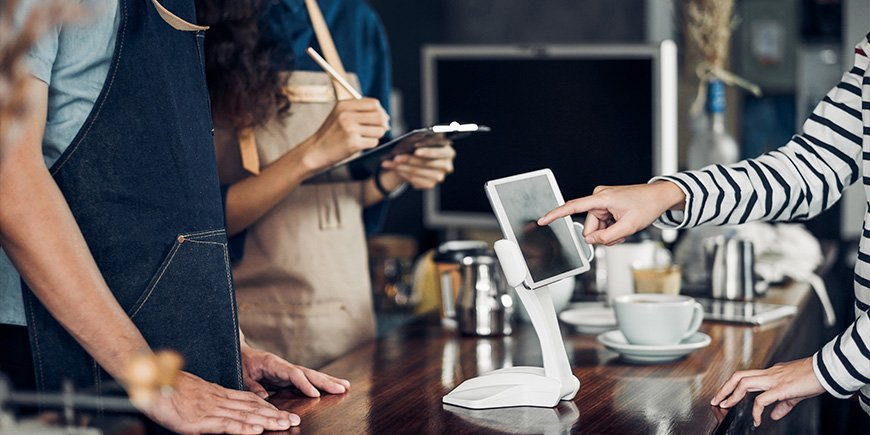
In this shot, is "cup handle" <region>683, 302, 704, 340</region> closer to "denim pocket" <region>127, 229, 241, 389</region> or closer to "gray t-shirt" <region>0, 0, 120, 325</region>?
"denim pocket" <region>127, 229, 241, 389</region>

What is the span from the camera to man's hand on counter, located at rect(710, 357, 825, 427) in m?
1.39

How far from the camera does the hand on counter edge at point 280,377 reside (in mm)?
1482

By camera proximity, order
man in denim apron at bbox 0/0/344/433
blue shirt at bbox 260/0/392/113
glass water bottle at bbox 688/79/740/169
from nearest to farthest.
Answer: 1. man in denim apron at bbox 0/0/344/433
2. blue shirt at bbox 260/0/392/113
3. glass water bottle at bbox 688/79/740/169

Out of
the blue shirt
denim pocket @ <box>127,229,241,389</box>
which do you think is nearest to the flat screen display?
the blue shirt

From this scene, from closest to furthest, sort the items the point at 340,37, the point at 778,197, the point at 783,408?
the point at 783,408 → the point at 778,197 → the point at 340,37

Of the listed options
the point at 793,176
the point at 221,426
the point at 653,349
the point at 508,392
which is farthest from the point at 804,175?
the point at 221,426

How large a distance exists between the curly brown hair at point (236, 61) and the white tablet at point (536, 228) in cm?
68

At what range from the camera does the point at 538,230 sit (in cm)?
140

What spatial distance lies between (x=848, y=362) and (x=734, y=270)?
0.89 meters

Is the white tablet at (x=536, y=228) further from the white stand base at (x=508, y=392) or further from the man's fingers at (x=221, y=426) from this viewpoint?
the man's fingers at (x=221, y=426)

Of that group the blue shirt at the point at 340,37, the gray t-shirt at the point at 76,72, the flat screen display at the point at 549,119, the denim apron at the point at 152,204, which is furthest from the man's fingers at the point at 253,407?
the flat screen display at the point at 549,119

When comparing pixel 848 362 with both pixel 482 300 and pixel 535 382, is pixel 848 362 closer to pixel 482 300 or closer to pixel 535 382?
pixel 535 382

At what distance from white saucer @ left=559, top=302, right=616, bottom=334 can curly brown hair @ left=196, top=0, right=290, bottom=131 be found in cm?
70

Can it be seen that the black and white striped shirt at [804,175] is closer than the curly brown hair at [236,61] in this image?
Yes
